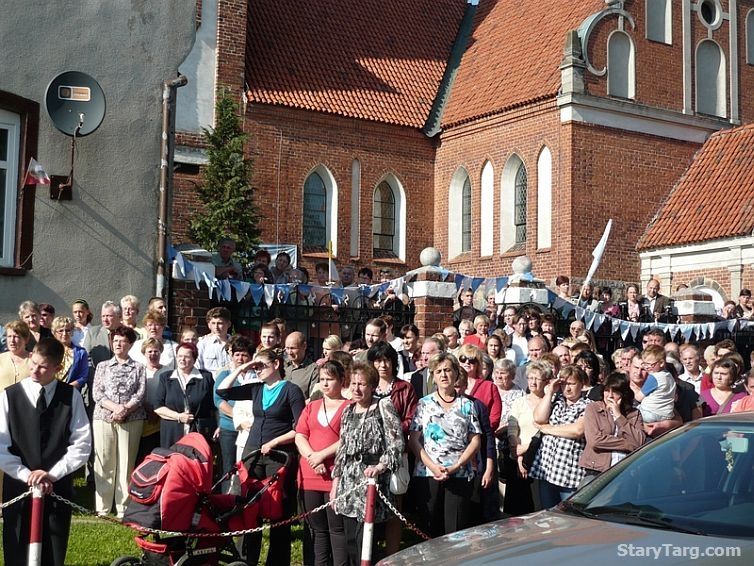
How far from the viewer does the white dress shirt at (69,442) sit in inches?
280

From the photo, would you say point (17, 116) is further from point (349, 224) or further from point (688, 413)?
point (349, 224)

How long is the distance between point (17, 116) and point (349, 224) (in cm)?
1579

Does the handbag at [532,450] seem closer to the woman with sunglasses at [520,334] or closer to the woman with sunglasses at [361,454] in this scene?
the woman with sunglasses at [361,454]

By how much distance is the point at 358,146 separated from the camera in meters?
29.2

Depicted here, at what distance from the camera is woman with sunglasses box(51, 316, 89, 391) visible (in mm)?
10727

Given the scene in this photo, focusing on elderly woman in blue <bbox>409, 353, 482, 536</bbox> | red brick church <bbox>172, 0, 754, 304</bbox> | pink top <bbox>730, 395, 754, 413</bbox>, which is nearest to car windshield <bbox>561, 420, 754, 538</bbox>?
elderly woman in blue <bbox>409, 353, 482, 536</bbox>

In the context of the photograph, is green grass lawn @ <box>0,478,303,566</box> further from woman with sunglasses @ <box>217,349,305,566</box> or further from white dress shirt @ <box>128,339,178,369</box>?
white dress shirt @ <box>128,339,178,369</box>

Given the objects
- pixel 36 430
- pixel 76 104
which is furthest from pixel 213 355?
pixel 36 430

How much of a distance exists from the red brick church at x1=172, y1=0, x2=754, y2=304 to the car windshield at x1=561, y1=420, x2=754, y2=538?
19.7m

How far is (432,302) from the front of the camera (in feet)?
55.0

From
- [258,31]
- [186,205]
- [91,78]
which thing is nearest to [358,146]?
[258,31]

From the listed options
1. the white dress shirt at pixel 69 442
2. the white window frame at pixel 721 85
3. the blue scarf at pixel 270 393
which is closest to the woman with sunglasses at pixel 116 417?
the blue scarf at pixel 270 393

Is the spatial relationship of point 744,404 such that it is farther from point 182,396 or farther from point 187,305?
point 187,305

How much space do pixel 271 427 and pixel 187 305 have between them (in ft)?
18.8
